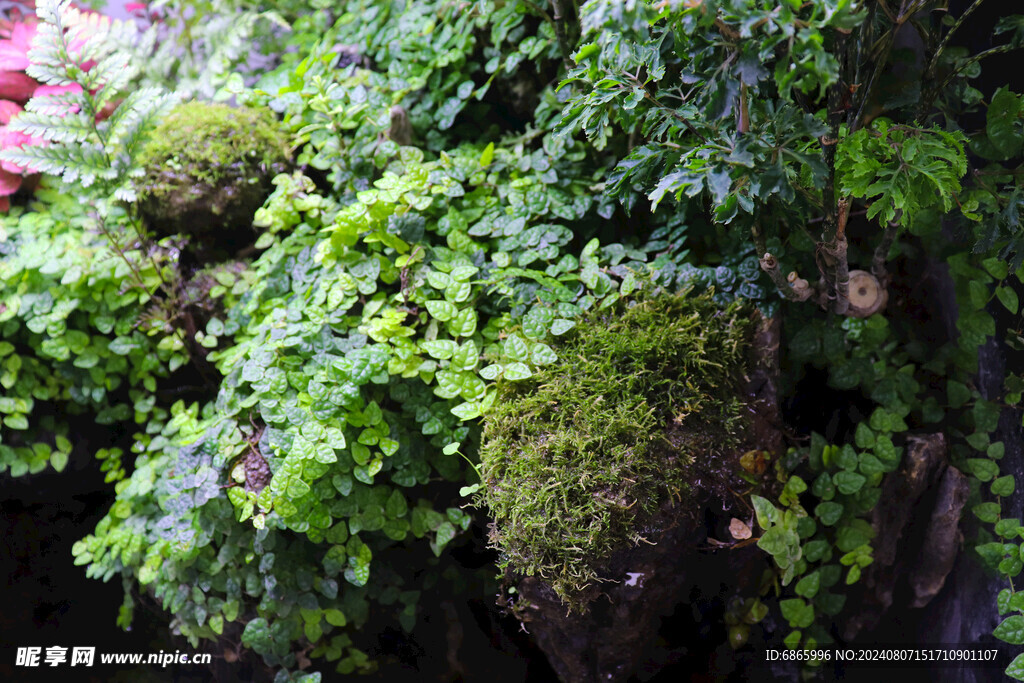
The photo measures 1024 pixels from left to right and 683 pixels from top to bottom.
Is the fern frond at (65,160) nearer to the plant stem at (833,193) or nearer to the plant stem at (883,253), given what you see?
the plant stem at (833,193)

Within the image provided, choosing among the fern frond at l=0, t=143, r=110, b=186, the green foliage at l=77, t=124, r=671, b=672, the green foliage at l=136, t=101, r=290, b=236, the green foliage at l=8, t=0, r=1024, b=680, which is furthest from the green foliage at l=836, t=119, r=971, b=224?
the fern frond at l=0, t=143, r=110, b=186

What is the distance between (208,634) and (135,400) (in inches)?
37.5

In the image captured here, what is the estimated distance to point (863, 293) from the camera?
1.91 m

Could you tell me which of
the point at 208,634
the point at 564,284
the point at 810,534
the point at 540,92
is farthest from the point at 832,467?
the point at 208,634

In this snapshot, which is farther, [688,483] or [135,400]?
[135,400]

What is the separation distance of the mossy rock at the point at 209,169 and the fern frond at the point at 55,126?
1.13 ft

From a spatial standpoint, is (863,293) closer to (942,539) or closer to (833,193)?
(833,193)

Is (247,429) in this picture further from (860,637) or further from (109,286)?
(860,637)

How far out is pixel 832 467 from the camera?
1.96m

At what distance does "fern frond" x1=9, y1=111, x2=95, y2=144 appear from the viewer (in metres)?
2.08

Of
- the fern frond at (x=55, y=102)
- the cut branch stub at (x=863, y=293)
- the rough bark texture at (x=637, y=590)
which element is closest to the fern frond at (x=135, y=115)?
the fern frond at (x=55, y=102)

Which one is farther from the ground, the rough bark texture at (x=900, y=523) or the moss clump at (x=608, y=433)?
the moss clump at (x=608, y=433)

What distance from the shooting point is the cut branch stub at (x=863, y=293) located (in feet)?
6.23

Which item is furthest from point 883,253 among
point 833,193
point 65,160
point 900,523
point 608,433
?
point 65,160
